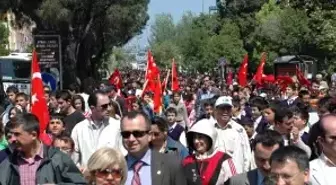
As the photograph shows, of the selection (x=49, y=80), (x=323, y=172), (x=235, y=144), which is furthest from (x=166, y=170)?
(x=49, y=80)

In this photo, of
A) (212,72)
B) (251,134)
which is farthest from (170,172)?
(212,72)

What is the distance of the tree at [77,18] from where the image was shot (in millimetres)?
36000

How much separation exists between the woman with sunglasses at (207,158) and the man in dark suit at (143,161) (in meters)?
1.21

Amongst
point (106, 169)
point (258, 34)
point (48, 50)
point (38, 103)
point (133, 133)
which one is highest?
point (258, 34)

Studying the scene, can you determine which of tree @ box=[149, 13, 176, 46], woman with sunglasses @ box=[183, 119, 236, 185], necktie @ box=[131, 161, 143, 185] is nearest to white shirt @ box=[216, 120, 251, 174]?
woman with sunglasses @ box=[183, 119, 236, 185]

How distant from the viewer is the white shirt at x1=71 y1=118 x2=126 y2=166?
29.8 ft

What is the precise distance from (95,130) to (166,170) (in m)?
3.50

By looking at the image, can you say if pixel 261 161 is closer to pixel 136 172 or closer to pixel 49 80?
pixel 136 172

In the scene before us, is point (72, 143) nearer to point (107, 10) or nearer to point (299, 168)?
point (299, 168)

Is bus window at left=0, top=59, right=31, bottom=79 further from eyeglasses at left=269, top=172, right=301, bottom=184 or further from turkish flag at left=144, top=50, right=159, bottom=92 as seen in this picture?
eyeglasses at left=269, top=172, right=301, bottom=184

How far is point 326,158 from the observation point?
5.93 meters

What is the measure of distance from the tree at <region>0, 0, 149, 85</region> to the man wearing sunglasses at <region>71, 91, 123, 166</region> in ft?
87.2

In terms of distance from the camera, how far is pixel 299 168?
16.3 feet

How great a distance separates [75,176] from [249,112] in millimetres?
8564
